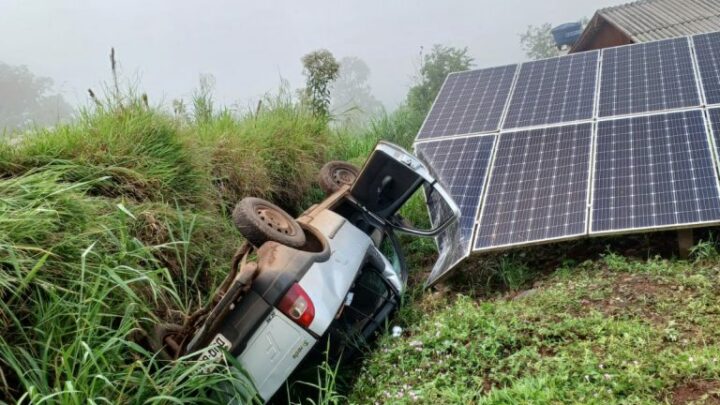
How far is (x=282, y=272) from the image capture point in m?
4.24

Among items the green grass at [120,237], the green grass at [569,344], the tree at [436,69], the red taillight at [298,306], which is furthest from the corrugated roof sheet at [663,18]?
the red taillight at [298,306]

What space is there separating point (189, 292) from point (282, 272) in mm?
1469

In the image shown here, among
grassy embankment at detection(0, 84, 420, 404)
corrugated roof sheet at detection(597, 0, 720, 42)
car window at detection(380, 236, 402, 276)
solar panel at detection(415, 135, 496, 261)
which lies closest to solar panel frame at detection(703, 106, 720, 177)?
solar panel at detection(415, 135, 496, 261)

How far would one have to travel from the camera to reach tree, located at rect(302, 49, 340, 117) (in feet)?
37.4

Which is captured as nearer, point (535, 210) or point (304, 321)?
point (304, 321)

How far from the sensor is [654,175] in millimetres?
5785

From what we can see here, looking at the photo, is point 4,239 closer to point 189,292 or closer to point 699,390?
point 189,292

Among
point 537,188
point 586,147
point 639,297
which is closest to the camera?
point 639,297

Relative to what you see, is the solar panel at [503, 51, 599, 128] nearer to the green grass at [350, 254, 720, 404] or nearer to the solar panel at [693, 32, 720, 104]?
the solar panel at [693, 32, 720, 104]

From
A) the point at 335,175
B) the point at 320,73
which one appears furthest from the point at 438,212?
the point at 320,73

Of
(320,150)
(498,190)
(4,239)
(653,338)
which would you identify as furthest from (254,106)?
(653,338)

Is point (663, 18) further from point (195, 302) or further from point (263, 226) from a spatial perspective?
point (195, 302)

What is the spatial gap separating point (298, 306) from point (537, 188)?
3173mm

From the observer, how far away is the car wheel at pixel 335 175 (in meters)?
6.97
